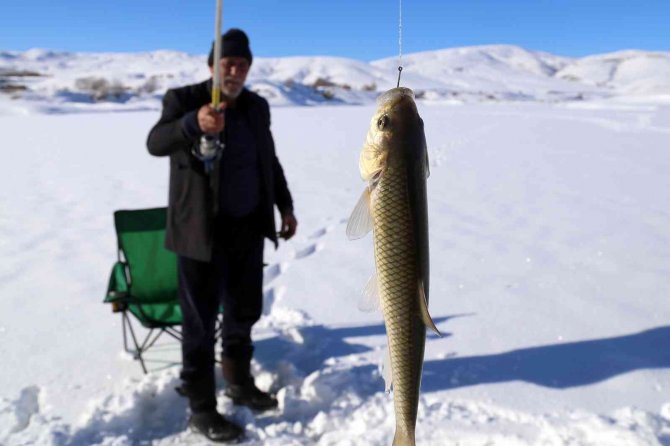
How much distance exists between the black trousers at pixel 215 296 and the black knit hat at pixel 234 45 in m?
0.89

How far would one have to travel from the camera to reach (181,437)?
299 cm

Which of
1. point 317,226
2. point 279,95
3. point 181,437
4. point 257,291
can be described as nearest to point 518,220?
point 317,226

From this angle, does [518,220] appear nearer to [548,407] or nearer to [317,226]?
[317,226]

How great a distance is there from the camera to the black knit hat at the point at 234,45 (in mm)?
2715

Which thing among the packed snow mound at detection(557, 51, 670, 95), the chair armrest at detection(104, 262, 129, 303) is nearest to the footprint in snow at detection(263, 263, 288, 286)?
the chair armrest at detection(104, 262, 129, 303)

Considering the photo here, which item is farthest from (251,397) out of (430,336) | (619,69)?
(619,69)

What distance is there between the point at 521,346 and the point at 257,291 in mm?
2107

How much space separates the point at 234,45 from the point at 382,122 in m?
1.90

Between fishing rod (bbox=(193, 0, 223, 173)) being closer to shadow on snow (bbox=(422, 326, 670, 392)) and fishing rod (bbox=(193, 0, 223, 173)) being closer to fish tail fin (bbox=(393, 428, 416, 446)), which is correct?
fish tail fin (bbox=(393, 428, 416, 446))

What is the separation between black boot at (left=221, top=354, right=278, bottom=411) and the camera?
322 cm

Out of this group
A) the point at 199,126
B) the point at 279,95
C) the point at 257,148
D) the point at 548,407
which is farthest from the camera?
the point at 279,95

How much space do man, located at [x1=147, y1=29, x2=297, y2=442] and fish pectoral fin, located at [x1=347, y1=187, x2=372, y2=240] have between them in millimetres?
1474

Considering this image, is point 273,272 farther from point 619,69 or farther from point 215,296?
point 619,69

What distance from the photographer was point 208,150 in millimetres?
2441
